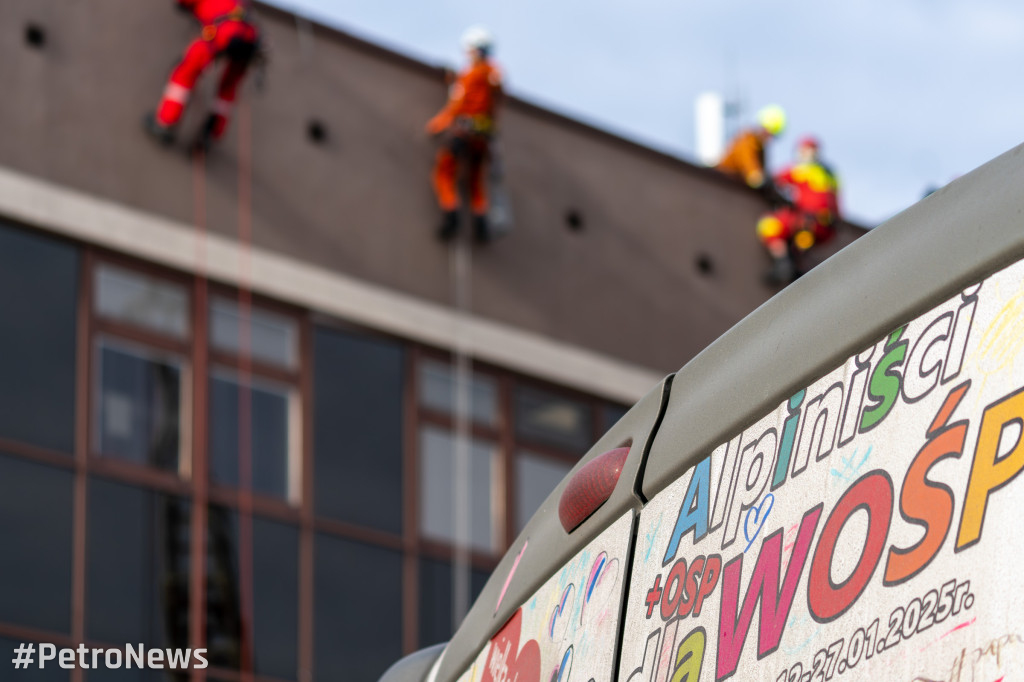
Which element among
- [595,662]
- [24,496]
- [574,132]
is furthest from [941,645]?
[574,132]

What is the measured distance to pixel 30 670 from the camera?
12297mm

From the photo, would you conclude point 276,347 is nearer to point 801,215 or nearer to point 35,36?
point 35,36

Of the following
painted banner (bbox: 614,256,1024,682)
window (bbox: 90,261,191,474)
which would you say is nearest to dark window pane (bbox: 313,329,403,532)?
window (bbox: 90,261,191,474)

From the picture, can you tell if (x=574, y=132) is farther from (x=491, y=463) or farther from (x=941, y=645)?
(x=941, y=645)

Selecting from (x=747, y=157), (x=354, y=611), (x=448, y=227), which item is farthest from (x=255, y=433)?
(x=747, y=157)

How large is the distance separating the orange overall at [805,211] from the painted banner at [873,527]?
50.2 ft

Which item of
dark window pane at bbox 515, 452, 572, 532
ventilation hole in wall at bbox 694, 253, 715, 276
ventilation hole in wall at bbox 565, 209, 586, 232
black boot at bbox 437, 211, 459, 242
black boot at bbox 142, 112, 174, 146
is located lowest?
dark window pane at bbox 515, 452, 572, 532

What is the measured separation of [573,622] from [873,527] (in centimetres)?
90

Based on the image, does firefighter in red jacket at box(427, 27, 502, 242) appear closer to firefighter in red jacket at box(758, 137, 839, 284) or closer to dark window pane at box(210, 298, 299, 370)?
dark window pane at box(210, 298, 299, 370)

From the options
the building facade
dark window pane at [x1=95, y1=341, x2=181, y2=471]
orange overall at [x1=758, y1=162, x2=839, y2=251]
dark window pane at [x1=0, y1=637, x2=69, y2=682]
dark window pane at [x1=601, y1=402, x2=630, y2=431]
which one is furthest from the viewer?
orange overall at [x1=758, y1=162, x2=839, y2=251]

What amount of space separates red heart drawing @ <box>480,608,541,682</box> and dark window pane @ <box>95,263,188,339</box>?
10330 millimetres

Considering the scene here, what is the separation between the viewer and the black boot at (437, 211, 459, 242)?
15531mm

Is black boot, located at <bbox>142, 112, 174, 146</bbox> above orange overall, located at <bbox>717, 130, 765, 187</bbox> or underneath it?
underneath

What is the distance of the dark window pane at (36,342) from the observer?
42.1ft
